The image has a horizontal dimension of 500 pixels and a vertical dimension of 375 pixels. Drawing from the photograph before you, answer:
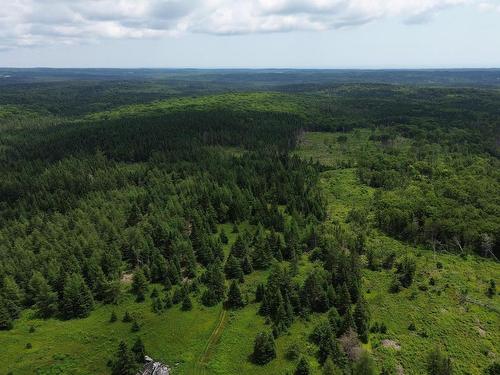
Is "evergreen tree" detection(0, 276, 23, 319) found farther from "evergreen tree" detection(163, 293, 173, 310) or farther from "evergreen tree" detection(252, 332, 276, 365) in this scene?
"evergreen tree" detection(252, 332, 276, 365)

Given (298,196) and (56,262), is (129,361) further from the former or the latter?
(298,196)

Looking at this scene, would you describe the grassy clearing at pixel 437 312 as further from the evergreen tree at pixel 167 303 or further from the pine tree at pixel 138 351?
the evergreen tree at pixel 167 303

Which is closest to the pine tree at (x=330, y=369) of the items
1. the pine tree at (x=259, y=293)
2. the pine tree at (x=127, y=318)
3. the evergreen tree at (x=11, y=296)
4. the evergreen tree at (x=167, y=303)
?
the pine tree at (x=259, y=293)

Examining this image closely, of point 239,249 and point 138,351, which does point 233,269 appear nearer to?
point 239,249

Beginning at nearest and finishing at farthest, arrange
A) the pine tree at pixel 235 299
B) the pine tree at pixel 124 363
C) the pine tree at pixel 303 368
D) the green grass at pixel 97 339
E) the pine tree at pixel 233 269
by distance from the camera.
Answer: the pine tree at pixel 303 368
the pine tree at pixel 124 363
the green grass at pixel 97 339
the pine tree at pixel 235 299
the pine tree at pixel 233 269

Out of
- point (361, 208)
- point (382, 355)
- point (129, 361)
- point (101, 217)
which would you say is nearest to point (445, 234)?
point (361, 208)
